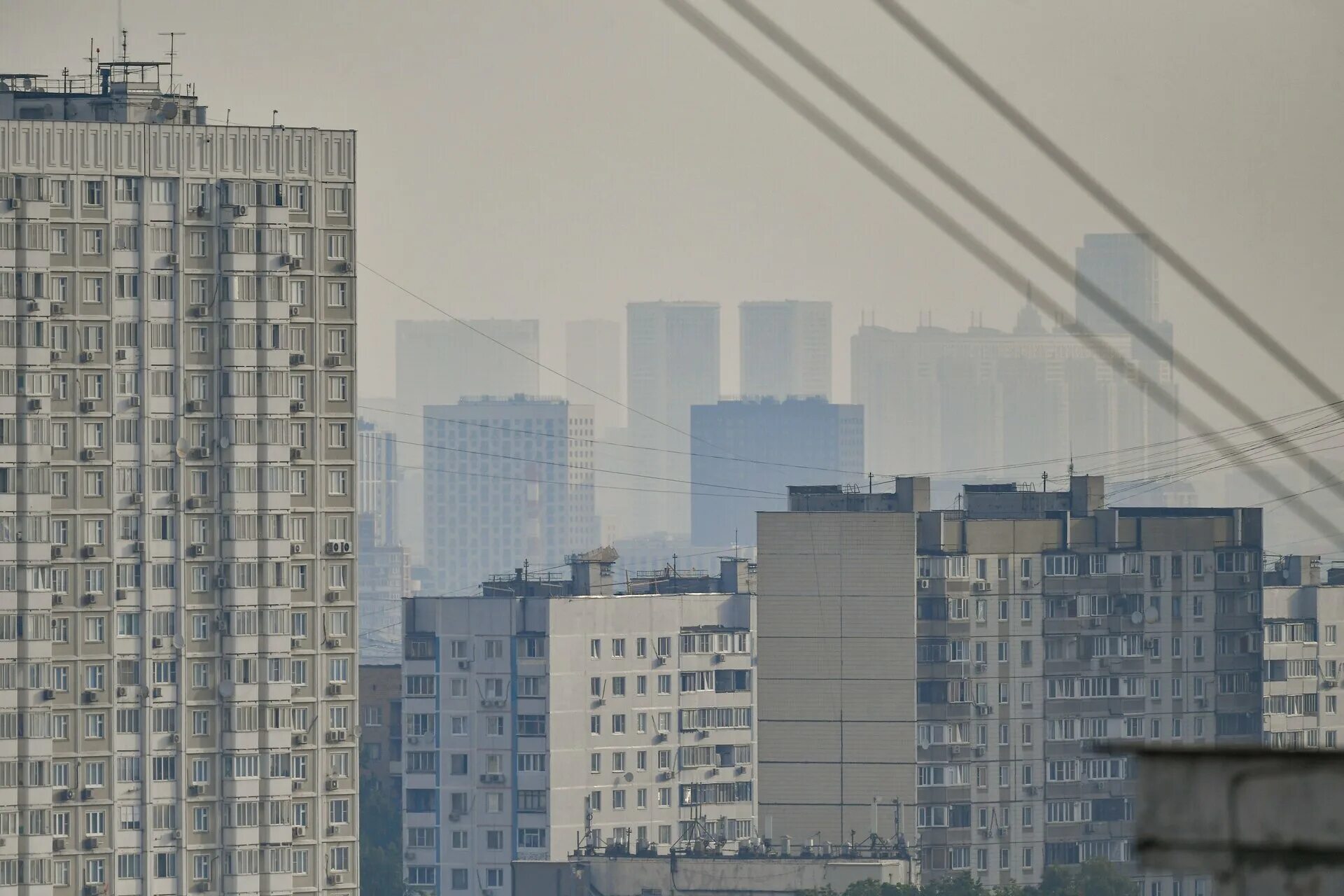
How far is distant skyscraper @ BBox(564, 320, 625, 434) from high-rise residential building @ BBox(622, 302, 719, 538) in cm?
123

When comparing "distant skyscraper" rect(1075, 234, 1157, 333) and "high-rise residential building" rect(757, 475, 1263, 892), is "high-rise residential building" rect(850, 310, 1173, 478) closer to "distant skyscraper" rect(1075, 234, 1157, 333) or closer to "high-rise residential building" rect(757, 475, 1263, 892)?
"distant skyscraper" rect(1075, 234, 1157, 333)

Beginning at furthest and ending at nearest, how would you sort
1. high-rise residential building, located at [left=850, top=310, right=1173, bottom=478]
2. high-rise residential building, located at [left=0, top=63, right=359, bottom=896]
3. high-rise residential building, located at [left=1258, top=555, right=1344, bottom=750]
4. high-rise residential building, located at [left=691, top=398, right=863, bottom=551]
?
high-rise residential building, located at [left=691, top=398, right=863, bottom=551], high-rise residential building, located at [left=850, top=310, right=1173, bottom=478], high-rise residential building, located at [left=1258, top=555, right=1344, bottom=750], high-rise residential building, located at [left=0, top=63, right=359, bottom=896]

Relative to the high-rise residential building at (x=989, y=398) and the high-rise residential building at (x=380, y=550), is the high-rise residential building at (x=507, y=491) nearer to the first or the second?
the high-rise residential building at (x=380, y=550)

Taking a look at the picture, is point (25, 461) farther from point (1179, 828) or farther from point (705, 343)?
point (705, 343)

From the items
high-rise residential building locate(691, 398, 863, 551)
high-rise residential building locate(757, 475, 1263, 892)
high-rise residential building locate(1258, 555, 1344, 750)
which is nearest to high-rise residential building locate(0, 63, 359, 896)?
high-rise residential building locate(757, 475, 1263, 892)

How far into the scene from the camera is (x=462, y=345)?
121m

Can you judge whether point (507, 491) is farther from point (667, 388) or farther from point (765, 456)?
point (667, 388)

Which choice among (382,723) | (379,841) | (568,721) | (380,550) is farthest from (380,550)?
(568,721)

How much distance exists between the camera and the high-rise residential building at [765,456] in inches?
4104

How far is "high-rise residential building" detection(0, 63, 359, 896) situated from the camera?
21.7 meters

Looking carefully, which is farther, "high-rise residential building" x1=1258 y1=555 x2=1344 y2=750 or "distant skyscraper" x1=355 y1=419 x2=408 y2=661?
"distant skyscraper" x1=355 y1=419 x2=408 y2=661

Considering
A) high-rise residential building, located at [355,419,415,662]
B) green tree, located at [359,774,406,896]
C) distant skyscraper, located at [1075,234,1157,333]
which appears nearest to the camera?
green tree, located at [359,774,406,896]

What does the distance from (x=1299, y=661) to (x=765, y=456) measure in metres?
75.0

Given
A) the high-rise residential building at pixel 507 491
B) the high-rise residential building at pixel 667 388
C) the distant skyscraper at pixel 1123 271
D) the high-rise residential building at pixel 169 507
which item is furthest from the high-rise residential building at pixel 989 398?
the high-rise residential building at pixel 169 507
